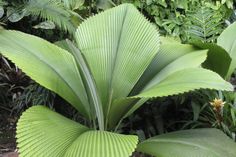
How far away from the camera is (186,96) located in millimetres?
2910

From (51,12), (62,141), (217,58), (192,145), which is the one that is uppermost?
(51,12)

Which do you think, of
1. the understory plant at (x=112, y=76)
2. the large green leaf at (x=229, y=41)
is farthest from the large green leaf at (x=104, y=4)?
the understory plant at (x=112, y=76)

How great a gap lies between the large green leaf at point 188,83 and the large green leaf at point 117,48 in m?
0.27

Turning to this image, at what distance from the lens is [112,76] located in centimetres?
237

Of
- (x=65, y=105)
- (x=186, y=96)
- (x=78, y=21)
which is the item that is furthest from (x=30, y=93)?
(x=186, y=96)

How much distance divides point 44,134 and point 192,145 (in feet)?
2.68

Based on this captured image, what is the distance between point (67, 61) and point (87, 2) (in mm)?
1968

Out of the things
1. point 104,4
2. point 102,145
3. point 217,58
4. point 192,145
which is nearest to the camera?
point 102,145

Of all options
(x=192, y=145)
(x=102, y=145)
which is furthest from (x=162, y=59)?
(x=102, y=145)

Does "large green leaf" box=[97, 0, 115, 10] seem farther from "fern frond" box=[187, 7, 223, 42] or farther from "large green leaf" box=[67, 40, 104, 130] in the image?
"large green leaf" box=[67, 40, 104, 130]

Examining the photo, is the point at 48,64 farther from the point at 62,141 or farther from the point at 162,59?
the point at 162,59

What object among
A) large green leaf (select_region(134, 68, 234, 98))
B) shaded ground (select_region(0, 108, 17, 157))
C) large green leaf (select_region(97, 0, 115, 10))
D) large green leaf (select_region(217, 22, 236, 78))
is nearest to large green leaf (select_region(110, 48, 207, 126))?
large green leaf (select_region(134, 68, 234, 98))

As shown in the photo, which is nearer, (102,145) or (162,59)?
(102,145)

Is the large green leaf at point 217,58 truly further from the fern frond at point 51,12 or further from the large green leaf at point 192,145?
the fern frond at point 51,12
